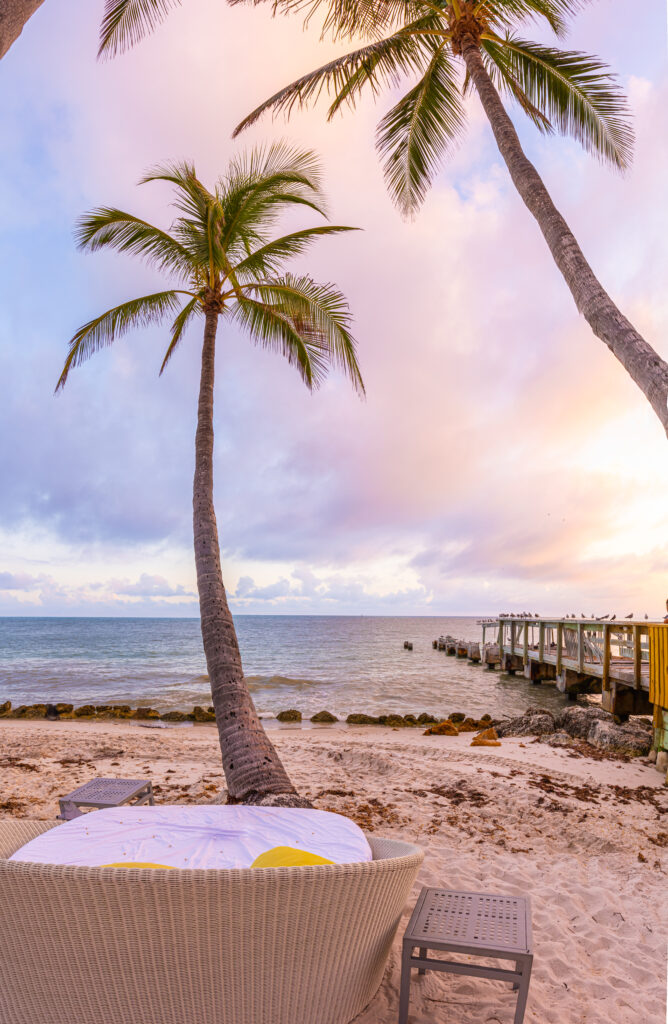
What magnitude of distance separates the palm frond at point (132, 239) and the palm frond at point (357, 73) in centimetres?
163

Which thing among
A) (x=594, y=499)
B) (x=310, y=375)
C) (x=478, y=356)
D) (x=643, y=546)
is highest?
(x=478, y=356)

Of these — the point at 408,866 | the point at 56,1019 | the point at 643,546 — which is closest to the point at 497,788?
the point at 643,546

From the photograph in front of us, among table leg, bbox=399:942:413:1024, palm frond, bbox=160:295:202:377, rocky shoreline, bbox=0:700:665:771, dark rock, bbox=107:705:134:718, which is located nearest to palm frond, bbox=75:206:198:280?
palm frond, bbox=160:295:202:377

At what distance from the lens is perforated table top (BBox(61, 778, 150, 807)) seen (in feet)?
13.3

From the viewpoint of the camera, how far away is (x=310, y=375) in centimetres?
861

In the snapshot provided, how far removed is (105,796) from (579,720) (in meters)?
8.60

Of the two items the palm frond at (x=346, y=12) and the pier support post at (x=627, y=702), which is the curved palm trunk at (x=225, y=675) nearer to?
the palm frond at (x=346, y=12)

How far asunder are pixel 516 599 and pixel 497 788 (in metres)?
66.4

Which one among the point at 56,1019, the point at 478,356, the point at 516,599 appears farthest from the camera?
the point at 516,599

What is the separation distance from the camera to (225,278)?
718 cm

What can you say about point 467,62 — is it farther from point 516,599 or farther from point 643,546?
point 516,599

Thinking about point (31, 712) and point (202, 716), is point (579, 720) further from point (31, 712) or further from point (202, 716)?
point (31, 712)

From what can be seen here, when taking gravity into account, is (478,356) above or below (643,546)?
above

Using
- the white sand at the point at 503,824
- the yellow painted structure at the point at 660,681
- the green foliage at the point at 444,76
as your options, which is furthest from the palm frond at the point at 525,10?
the white sand at the point at 503,824
